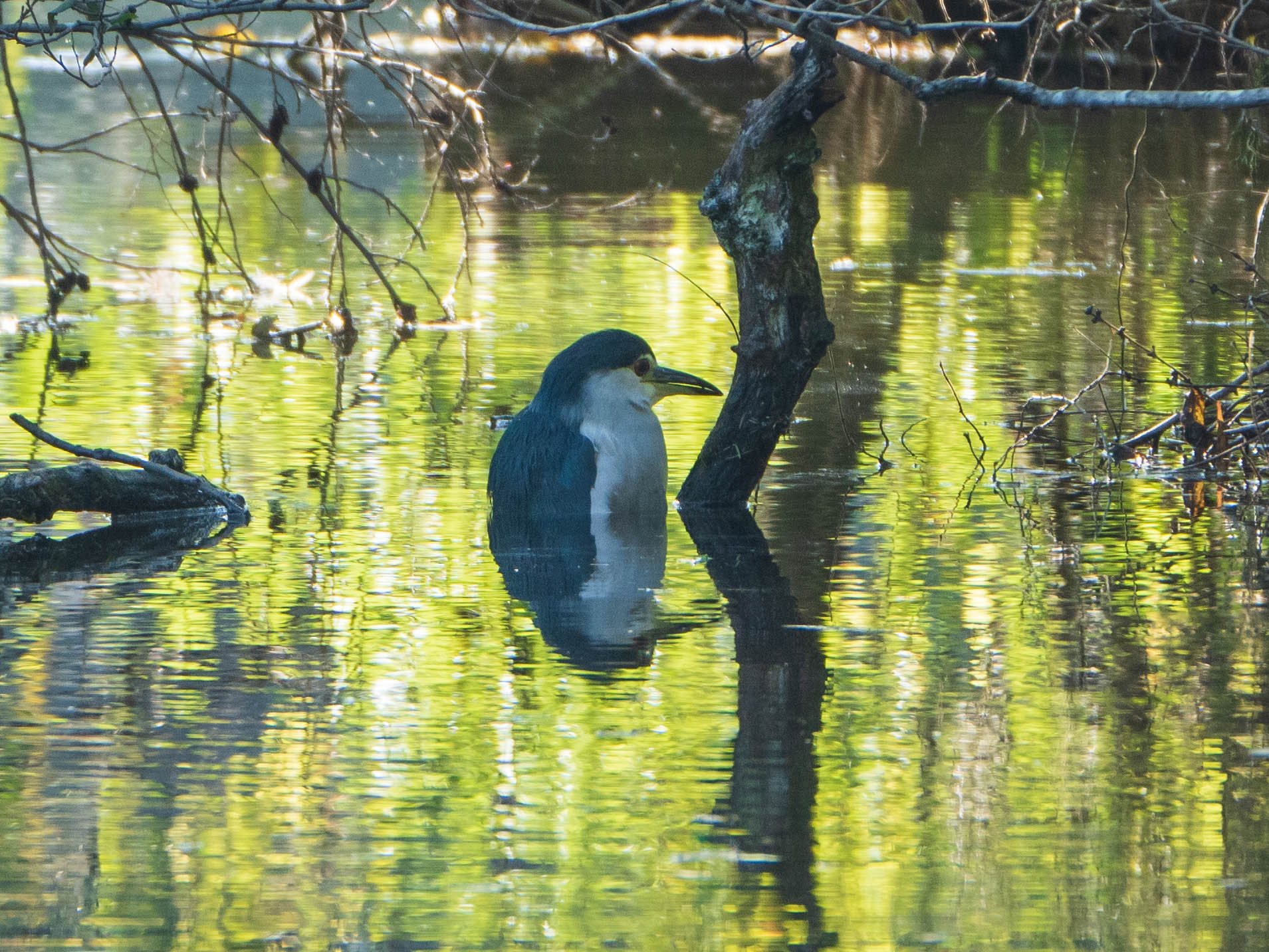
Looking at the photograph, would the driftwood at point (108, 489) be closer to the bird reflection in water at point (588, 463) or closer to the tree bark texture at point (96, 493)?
the tree bark texture at point (96, 493)

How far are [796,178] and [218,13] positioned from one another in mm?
1906

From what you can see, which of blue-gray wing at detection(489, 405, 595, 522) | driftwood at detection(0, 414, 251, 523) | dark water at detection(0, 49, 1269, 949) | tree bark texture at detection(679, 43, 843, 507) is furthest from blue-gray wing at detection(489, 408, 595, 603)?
driftwood at detection(0, 414, 251, 523)

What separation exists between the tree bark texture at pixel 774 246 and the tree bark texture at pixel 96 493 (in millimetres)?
1645

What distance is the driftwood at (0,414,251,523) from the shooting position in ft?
20.0

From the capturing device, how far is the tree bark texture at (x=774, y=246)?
6.16m

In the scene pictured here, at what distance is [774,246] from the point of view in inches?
246

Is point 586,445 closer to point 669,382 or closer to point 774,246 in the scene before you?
point 669,382

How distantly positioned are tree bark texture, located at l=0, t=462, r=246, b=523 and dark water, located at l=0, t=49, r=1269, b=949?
135mm

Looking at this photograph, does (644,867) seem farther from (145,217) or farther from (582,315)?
(145,217)

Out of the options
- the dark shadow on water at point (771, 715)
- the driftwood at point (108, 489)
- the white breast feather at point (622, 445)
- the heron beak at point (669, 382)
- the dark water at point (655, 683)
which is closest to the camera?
the dark water at point (655, 683)

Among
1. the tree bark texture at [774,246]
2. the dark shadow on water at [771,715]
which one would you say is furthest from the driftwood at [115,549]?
the tree bark texture at [774,246]

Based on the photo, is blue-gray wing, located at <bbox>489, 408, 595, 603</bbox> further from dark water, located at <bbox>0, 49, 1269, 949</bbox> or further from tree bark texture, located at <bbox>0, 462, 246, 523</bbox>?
tree bark texture, located at <bbox>0, 462, 246, 523</bbox>

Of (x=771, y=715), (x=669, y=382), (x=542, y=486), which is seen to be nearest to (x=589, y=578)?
(x=542, y=486)

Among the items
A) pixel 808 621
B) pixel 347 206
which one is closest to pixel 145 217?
pixel 347 206
